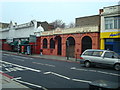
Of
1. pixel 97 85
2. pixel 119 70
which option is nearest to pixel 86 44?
pixel 119 70

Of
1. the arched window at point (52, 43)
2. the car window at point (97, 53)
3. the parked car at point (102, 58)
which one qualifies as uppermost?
the arched window at point (52, 43)

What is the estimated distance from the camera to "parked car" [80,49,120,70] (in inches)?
518

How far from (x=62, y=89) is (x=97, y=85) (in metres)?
3.83

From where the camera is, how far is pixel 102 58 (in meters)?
13.7

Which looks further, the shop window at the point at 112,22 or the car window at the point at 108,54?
the shop window at the point at 112,22

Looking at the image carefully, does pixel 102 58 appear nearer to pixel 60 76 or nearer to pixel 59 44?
pixel 60 76

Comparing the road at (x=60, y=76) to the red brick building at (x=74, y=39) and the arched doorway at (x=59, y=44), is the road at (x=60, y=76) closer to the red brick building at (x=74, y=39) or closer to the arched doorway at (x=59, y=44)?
the red brick building at (x=74, y=39)

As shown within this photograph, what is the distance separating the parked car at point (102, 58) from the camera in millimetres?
13147

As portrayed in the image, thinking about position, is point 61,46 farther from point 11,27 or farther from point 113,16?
point 11,27

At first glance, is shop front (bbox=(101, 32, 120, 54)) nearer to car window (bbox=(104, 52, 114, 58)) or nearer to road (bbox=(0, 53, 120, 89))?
car window (bbox=(104, 52, 114, 58))

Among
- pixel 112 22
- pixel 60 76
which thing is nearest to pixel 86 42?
pixel 112 22

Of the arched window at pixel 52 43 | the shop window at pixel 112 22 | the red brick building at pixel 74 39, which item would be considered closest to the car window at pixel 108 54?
the shop window at pixel 112 22

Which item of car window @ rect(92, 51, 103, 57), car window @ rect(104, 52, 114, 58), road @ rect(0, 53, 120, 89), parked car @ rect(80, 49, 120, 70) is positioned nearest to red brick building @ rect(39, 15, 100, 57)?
parked car @ rect(80, 49, 120, 70)

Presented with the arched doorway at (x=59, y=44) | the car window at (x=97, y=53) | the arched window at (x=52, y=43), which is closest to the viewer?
the car window at (x=97, y=53)
